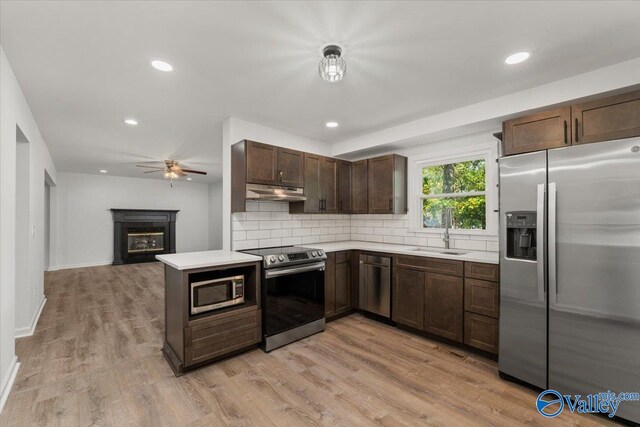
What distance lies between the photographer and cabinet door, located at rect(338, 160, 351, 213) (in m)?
4.32

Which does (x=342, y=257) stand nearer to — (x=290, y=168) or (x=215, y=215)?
(x=290, y=168)

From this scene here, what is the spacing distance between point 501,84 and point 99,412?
4.07m

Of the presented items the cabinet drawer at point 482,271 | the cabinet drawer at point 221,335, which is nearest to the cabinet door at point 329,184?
the cabinet drawer at point 221,335

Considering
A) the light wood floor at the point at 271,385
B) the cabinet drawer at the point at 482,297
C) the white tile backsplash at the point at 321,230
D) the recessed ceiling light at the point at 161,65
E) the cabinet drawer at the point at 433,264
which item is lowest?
the light wood floor at the point at 271,385

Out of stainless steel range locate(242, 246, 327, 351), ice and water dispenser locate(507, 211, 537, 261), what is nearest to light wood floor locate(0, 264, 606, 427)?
stainless steel range locate(242, 246, 327, 351)

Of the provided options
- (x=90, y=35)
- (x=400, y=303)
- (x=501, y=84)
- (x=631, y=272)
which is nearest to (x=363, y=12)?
(x=501, y=84)

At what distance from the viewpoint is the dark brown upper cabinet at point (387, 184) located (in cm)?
395

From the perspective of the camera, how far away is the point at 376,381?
2.39m

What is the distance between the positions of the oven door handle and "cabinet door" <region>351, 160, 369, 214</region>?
1.29 meters

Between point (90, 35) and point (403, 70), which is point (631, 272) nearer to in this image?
point (403, 70)

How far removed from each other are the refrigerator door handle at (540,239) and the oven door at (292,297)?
2047 millimetres

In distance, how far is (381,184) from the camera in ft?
13.3

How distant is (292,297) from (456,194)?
7.92 ft

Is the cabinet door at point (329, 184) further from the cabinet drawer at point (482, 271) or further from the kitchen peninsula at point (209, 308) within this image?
the cabinet drawer at point (482, 271)
